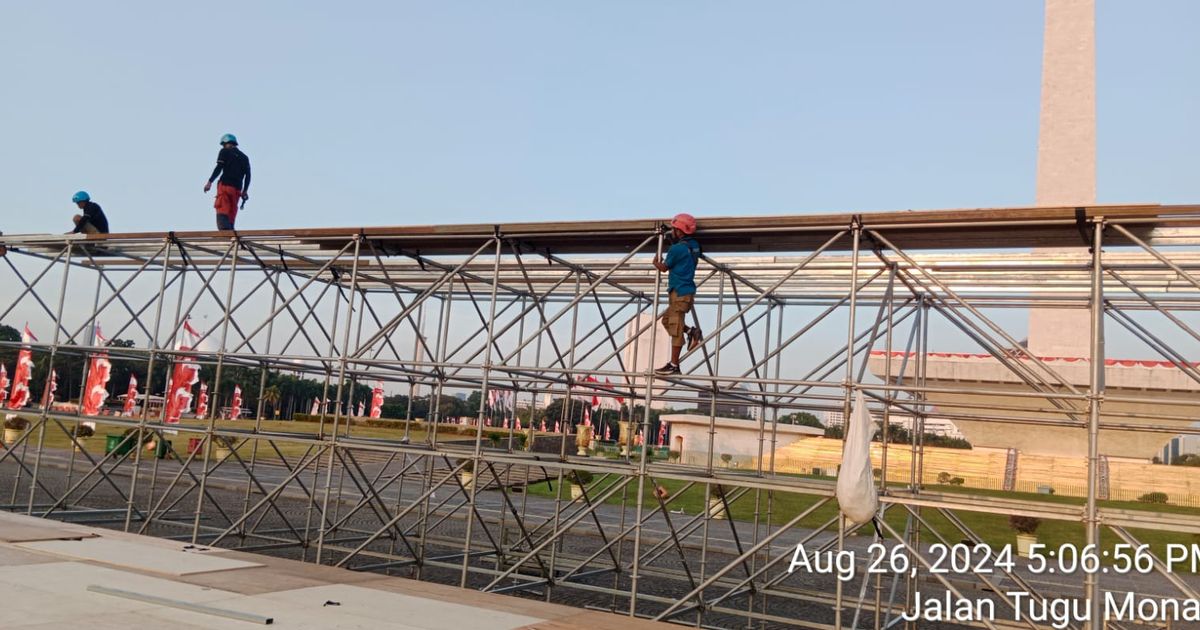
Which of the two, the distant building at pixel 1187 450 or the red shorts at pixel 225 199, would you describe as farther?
the distant building at pixel 1187 450

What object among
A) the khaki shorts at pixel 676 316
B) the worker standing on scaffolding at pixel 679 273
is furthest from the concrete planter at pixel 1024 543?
the khaki shorts at pixel 676 316

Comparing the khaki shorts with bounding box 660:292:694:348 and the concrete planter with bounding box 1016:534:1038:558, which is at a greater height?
the khaki shorts with bounding box 660:292:694:348

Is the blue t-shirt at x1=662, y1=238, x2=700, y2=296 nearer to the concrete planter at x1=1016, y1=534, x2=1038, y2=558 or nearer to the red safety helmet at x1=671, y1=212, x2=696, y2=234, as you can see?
the red safety helmet at x1=671, y1=212, x2=696, y2=234

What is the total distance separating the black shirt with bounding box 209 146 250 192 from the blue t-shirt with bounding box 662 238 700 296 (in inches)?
373

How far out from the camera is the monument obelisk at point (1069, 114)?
138ft

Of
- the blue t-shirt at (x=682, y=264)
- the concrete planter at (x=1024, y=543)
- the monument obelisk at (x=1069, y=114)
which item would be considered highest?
the monument obelisk at (x=1069, y=114)

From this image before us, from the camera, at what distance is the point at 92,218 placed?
59.1ft

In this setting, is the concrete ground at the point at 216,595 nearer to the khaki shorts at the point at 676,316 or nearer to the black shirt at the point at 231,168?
the khaki shorts at the point at 676,316

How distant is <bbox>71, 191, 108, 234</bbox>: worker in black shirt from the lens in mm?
17797

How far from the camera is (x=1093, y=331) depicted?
29.0 feet

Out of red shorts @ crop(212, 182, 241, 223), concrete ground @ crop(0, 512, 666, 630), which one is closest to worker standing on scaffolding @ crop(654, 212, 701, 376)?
concrete ground @ crop(0, 512, 666, 630)

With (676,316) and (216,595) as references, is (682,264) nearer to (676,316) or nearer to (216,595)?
(676,316)

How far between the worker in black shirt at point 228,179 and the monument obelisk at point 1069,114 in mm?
37428

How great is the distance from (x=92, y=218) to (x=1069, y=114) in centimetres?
4107
